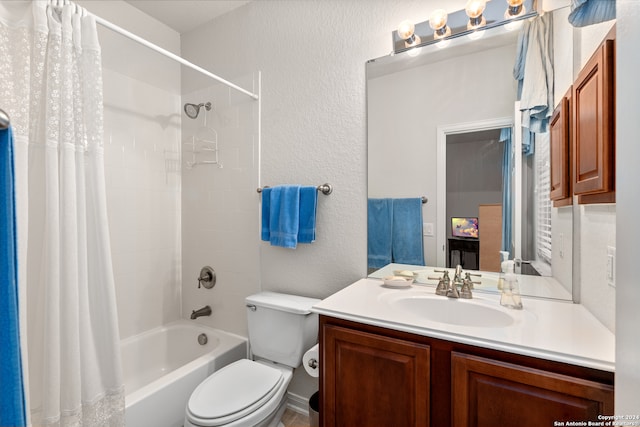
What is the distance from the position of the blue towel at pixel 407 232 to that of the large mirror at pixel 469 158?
0.03m

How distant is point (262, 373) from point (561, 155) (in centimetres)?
165

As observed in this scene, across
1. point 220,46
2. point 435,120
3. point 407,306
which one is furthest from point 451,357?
point 220,46

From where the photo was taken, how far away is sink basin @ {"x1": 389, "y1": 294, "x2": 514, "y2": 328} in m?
1.25

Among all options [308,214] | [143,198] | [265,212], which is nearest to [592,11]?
[308,214]

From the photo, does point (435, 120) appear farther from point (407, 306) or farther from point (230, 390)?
point (230, 390)

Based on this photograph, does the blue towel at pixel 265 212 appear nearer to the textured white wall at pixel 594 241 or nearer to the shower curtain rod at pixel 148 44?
the shower curtain rod at pixel 148 44

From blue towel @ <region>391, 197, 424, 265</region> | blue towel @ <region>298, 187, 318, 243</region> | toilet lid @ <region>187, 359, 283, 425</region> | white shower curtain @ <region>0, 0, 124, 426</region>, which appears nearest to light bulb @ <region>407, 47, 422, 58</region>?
blue towel @ <region>391, 197, 424, 265</region>

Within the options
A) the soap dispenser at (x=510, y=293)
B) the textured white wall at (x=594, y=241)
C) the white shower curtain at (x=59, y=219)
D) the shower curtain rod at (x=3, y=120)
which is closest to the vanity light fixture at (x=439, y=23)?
the textured white wall at (x=594, y=241)

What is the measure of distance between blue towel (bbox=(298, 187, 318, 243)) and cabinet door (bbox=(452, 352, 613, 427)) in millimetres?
993

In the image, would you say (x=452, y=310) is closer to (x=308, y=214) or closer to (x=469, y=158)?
(x=469, y=158)

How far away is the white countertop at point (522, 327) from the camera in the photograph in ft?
2.85

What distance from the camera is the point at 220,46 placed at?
2.21 meters

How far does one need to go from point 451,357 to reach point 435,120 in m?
1.10

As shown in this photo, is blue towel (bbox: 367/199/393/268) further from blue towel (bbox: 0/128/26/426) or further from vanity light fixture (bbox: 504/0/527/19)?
blue towel (bbox: 0/128/26/426)
